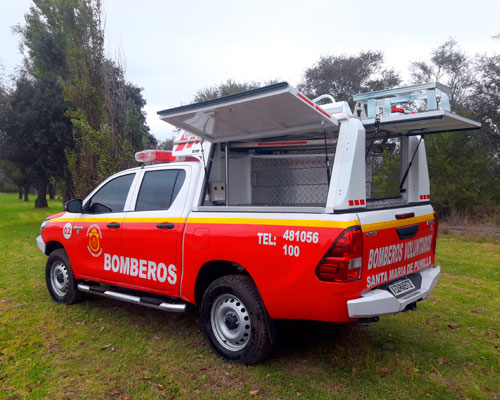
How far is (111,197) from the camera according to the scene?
5.37 meters

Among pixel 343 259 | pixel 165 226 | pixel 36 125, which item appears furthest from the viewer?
pixel 36 125

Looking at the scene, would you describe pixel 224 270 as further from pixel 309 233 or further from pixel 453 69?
pixel 453 69

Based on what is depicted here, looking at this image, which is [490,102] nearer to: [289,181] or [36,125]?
[289,181]

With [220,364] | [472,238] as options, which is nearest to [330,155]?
[220,364]

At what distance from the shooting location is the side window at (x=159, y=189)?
4.68 meters

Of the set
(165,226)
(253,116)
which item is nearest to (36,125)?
(165,226)

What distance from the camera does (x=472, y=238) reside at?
11.4 meters

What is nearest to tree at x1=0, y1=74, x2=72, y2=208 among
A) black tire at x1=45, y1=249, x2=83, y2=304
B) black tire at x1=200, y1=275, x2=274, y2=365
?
black tire at x1=45, y1=249, x2=83, y2=304

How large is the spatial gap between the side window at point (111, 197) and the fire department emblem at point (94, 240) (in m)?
0.23

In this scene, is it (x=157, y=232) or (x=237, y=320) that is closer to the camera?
(x=237, y=320)

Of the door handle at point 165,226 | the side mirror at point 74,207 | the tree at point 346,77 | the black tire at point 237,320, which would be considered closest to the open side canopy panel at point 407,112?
the black tire at point 237,320

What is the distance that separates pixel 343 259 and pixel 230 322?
4.55 feet

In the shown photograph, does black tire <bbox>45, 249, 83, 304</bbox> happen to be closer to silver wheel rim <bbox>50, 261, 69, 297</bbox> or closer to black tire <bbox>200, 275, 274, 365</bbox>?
silver wheel rim <bbox>50, 261, 69, 297</bbox>

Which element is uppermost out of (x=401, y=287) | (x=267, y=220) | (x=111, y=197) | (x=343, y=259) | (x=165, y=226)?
(x=111, y=197)
